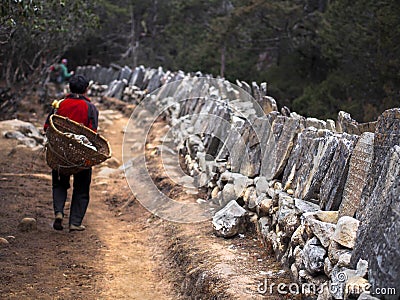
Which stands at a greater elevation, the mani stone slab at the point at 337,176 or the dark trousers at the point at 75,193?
the mani stone slab at the point at 337,176

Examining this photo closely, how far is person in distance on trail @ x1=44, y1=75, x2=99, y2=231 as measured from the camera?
584 centimetres

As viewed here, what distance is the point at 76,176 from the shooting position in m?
5.93

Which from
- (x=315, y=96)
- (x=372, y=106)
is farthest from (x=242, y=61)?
(x=372, y=106)

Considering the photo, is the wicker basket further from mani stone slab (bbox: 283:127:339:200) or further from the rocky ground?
mani stone slab (bbox: 283:127:339:200)

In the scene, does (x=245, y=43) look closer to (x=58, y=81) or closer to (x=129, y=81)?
(x=129, y=81)

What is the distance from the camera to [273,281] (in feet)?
12.6

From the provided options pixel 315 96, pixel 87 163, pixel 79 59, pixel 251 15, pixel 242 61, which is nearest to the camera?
pixel 87 163

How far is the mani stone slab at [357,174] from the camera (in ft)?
11.1

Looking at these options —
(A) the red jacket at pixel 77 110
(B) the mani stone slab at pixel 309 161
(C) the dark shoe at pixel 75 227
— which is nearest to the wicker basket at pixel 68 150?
(A) the red jacket at pixel 77 110

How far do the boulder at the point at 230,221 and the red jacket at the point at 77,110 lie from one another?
1809 mm

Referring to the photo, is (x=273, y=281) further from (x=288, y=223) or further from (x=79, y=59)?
(x=79, y=59)

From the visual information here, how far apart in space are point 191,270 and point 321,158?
54.4 inches

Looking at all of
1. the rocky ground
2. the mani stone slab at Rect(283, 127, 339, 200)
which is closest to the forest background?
the rocky ground

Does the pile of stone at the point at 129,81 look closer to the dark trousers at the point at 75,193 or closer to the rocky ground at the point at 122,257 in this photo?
the rocky ground at the point at 122,257
